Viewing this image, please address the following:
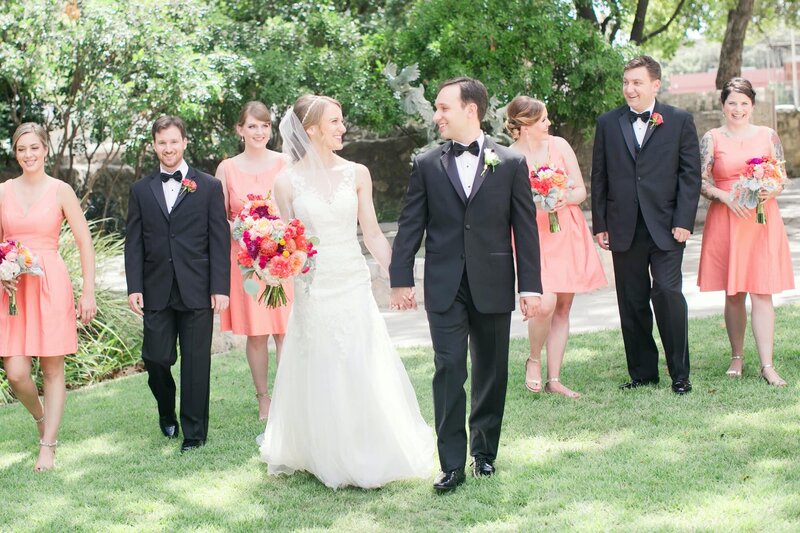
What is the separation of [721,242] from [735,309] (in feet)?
1.59

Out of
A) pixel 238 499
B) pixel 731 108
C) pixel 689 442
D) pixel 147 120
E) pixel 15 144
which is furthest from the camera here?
pixel 147 120

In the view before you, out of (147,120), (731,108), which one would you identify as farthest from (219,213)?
(147,120)

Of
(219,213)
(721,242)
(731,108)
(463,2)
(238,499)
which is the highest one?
(463,2)

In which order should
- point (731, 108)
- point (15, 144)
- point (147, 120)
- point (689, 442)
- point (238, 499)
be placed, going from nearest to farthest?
1. point (238, 499)
2. point (689, 442)
3. point (15, 144)
4. point (731, 108)
5. point (147, 120)

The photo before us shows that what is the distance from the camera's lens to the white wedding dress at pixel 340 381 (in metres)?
5.42

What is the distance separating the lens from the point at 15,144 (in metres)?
6.23

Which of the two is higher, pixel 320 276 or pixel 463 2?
pixel 463 2

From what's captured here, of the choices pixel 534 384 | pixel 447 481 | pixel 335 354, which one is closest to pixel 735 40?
pixel 534 384

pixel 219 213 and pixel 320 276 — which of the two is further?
pixel 219 213

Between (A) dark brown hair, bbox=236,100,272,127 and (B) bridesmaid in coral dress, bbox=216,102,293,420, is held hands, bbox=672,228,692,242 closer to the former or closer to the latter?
(B) bridesmaid in coral dress, bbox=216,102,293,420

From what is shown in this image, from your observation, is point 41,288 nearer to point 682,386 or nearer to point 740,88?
point 682,386

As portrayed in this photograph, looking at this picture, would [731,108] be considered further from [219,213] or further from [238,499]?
[238,499]

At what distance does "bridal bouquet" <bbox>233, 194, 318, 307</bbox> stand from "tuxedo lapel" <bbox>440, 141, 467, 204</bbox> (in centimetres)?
83

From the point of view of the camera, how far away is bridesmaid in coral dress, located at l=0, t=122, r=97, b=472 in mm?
6203
